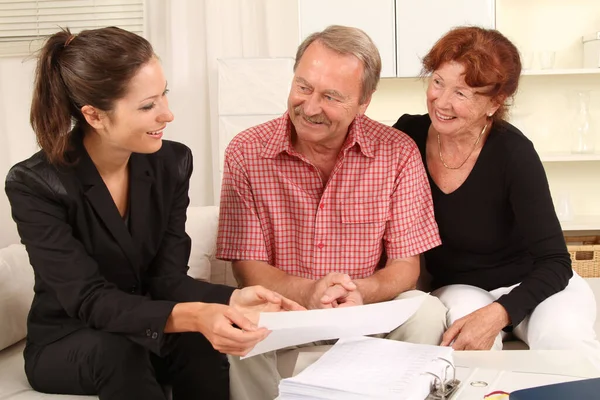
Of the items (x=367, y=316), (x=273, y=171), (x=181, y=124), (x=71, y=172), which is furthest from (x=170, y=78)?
(x=367, y=316)

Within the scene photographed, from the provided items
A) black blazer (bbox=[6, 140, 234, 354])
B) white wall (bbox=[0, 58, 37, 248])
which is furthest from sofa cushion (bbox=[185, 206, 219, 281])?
white wall (bbox=[0, 58, 37, 248])

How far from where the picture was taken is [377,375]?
1.22 meters

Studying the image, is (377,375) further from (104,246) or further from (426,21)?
(426,21)

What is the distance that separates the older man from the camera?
191 centimetres

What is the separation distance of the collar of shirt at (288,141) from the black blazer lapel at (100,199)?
0.47 metres

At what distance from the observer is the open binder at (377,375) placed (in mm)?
1161

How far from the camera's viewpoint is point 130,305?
4.98ft

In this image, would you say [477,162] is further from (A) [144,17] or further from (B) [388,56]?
(A) [144,17]

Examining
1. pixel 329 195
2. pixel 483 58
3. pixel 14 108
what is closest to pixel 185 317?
pixel 329 195

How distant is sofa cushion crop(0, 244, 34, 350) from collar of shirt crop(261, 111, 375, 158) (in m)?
0.68

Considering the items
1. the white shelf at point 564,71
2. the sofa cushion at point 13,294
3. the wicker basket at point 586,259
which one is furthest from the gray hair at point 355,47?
the white shelf at point 564,71

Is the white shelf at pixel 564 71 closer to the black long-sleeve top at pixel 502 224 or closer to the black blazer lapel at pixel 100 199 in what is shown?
the black long-sleeve top at pixel 502 224

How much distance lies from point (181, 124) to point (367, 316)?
3.05 metres

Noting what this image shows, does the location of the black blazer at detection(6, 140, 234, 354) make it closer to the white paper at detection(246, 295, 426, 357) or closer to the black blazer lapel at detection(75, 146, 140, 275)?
the black blazer lapel at detection(75, 146, 140, 275)
